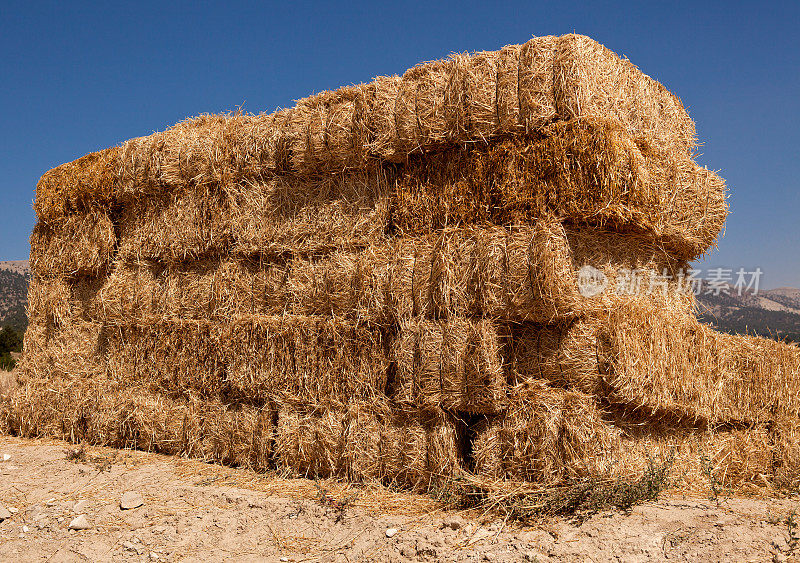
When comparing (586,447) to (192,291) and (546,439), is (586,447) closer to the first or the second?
(546,439)

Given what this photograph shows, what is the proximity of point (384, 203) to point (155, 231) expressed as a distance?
3.48 meters

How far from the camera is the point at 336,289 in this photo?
6137 millimetres

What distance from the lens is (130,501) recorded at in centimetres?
560

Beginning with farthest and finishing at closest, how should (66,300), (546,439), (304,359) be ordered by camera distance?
(66,300) < (304,359) < (546,439)

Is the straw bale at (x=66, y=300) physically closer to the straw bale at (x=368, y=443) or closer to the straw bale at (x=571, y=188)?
the straw bale at (x=368, y=443)

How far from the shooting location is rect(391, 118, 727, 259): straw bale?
192 inches

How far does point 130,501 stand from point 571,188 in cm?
492

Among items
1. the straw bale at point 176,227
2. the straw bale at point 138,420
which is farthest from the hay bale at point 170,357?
the straw bale at point 176,227

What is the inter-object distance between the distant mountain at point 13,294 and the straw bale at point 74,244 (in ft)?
142

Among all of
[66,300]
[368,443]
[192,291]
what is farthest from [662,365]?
[66,300]

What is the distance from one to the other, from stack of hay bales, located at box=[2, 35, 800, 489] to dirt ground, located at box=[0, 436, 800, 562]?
1.59ft

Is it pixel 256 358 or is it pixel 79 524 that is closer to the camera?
pixel 79 524

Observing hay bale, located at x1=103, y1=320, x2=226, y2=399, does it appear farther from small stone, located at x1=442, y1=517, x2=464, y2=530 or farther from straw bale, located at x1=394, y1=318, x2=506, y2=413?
small stone, located at x1=442, y1=517, x2=464, y2=530

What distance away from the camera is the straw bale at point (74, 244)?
8227mm
